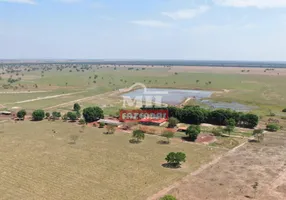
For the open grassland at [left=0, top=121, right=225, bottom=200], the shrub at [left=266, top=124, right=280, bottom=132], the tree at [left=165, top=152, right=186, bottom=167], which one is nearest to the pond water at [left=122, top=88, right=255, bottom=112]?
the shrub at [left=266, top=124, right=280, bottom=132]

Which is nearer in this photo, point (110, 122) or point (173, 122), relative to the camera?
point (173, 122)

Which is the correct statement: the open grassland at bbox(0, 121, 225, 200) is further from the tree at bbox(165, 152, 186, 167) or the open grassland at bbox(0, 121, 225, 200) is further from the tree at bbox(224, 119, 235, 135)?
the tree at bbox(224, 119, 235, 135)

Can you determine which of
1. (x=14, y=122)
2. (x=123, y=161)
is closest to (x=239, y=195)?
(x=123, y=161)

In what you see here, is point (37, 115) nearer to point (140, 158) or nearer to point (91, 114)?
point (91, 114)

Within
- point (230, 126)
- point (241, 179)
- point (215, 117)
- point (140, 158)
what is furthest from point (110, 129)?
point (241, 179)

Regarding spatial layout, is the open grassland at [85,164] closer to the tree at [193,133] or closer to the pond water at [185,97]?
the tree at [193,133]

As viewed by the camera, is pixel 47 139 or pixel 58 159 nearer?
pixel 58 159

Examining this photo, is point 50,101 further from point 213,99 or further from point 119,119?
point 213,99
